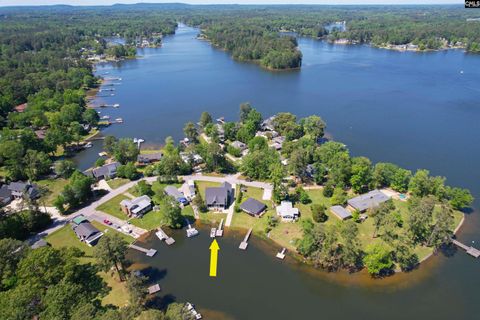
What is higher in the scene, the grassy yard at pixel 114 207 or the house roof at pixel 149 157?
the house roof at pixel 149 157

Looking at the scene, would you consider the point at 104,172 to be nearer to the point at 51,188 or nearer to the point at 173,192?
the point at 51,188

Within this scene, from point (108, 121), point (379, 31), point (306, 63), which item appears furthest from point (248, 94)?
point (379, 31)

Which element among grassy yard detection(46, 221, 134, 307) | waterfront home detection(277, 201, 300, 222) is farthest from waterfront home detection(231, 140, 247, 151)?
grassy yard detection(46, 221, 134, 307)

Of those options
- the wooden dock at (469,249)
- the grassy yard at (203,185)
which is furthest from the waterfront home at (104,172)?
the wooden dock at (469,249)

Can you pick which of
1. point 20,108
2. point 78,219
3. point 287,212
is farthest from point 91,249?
point 20,108

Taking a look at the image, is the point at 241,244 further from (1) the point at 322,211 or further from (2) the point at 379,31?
(2) the point at 379,31

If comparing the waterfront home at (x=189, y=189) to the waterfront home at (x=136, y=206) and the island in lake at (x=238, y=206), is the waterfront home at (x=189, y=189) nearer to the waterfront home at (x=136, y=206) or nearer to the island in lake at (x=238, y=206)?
the island in lake at (x=238, y=206)

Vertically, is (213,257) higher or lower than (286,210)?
lower
